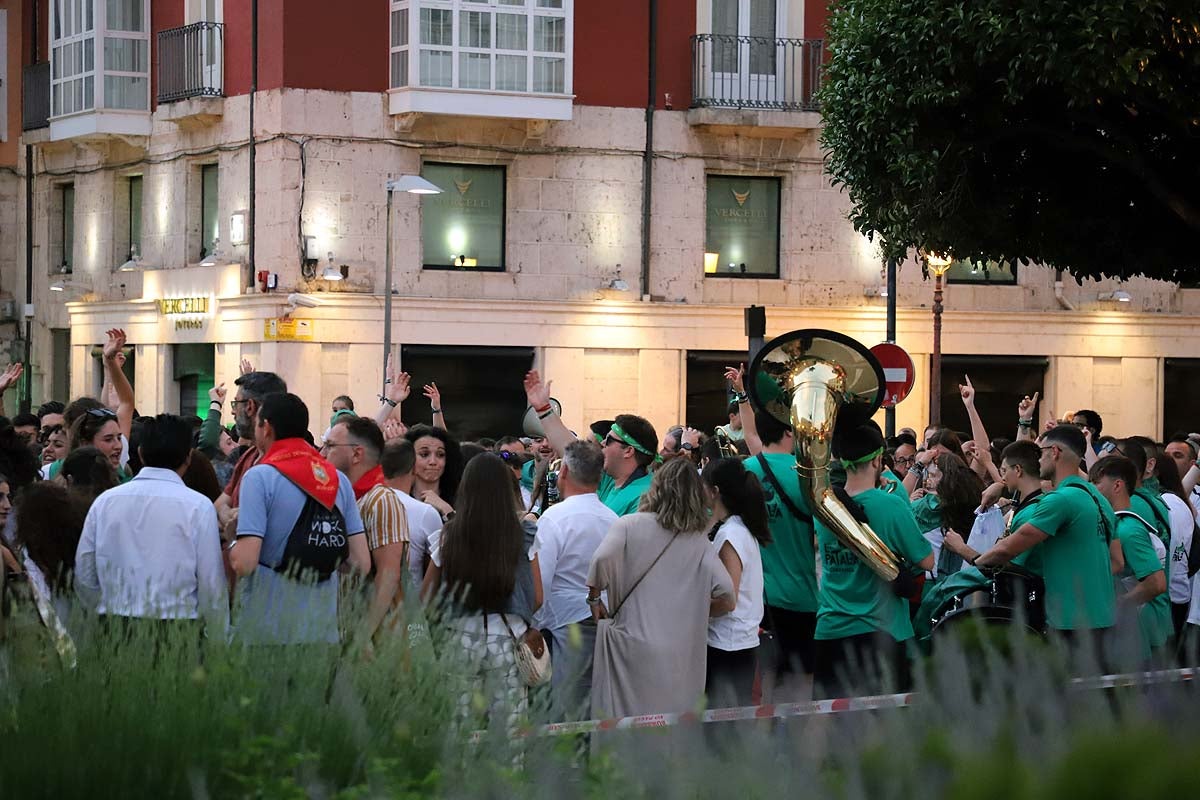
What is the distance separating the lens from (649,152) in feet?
84.7

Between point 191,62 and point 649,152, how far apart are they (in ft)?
22.9

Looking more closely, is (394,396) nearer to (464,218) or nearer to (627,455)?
(627,455)

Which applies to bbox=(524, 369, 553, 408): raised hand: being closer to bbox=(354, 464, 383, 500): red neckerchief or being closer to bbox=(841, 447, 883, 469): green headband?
bbox=(354, 464, 383, 500): red neckerchief

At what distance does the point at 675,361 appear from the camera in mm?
26297

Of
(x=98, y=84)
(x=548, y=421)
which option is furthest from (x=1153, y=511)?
(x=98, y=84)

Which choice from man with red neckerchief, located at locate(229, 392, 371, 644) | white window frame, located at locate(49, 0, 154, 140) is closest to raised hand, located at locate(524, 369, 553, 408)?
man with red neckerchief, located at locate(229, 392, 371, 644)

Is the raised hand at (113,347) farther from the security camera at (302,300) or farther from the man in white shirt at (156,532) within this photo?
the security camera at (302,300)

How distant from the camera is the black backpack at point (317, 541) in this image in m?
6.60

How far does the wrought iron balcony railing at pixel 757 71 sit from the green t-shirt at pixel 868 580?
1875cm

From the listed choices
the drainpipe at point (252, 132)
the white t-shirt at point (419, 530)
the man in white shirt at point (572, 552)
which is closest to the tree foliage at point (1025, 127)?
the man in white shirt at point (572, 552)

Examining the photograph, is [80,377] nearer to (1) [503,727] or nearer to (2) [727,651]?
(2) [727,651]

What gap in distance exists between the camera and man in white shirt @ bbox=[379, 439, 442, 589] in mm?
7508

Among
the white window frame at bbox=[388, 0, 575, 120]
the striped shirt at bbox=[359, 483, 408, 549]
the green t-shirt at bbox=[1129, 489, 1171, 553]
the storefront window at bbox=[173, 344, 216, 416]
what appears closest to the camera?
the striped shirt at bbox=[359, 483, 408, 549]

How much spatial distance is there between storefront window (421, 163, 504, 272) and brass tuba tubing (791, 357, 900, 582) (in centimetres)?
1714
